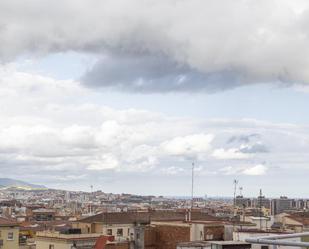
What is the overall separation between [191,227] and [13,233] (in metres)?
19.4

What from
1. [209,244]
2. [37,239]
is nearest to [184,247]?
[209,244]

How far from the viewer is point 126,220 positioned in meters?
67.5

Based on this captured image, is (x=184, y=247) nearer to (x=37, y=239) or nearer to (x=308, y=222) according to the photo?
(x=37, y=239)

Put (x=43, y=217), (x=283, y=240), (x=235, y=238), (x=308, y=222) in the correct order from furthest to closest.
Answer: (x=43, y=217) < (x=308, y=222) < (x=235, y=238) < (x=283, y=240)

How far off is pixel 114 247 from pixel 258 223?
26.2 m

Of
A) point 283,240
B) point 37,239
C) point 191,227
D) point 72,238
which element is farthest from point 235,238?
point 283,240

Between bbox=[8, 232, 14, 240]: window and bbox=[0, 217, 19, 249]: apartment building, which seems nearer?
bbox=[0, 217, 19, 249]: apartment building

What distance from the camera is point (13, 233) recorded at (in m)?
60.6

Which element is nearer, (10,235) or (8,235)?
(8,235)

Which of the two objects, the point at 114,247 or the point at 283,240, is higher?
the point at 283,240

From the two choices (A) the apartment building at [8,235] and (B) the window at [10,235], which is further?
(B) the window at [10,235]

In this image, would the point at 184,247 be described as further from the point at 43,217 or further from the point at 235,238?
the point at 43,217

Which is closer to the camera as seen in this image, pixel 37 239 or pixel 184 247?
pixel 184 247

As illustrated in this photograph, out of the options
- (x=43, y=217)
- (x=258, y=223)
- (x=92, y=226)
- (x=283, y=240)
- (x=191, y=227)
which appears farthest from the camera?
(x=43, y=217)
